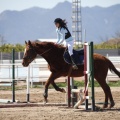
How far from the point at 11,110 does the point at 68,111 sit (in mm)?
1554

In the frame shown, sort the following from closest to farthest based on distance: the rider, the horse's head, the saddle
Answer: the rider < the saddle < the horse's head

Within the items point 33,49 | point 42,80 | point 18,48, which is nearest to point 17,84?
point 42,80

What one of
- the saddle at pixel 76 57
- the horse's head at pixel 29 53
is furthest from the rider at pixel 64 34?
the horse's head at pixel 29 53

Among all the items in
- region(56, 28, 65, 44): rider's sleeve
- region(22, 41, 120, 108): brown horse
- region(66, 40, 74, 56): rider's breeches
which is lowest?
region(22, 41, 120, 108): brown horse

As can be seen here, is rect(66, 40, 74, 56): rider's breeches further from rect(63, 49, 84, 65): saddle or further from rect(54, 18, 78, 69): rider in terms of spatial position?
rect(63, 49, 84, 65): saddle

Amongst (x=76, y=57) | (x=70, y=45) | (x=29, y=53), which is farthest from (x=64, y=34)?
Result: (x=29, y=53)

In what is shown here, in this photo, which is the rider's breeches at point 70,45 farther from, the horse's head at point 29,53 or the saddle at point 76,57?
the horse's head at point 29,53

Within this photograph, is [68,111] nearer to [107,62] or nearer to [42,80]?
[107,62]

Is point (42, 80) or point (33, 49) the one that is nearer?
point (33, 49)

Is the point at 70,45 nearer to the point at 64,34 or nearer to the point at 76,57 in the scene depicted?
the point at 64,34

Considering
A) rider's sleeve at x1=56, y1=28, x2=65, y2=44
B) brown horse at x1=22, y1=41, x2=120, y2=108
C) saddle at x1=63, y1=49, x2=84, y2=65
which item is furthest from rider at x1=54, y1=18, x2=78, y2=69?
brown horse at x1=22, y1=41, x2=120, y2=108

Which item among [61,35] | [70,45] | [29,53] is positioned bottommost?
[29,53]

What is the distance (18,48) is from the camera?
233 ft

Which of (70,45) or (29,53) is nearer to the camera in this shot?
(70,45)
